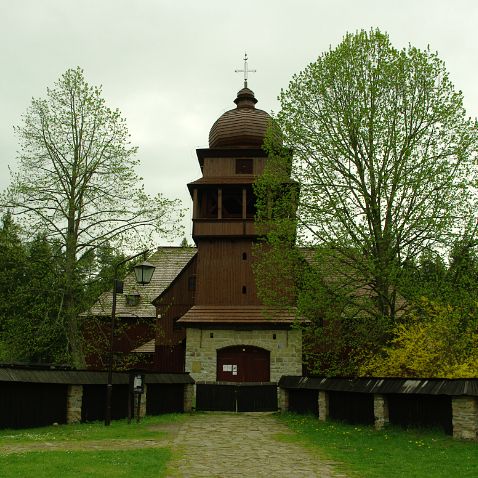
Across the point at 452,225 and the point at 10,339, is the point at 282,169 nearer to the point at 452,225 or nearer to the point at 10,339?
the point at 452,225

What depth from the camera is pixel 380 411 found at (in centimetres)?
1542

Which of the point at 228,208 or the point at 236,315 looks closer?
the point at 236,315

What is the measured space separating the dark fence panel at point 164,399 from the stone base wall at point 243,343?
381 cm

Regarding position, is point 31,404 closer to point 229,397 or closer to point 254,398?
point 229,397

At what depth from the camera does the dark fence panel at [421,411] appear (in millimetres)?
13656

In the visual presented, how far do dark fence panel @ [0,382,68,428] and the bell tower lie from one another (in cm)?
1076

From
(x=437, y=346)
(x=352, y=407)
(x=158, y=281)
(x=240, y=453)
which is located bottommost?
(x=240, y=453)

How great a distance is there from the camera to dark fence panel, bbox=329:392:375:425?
16.4 metres

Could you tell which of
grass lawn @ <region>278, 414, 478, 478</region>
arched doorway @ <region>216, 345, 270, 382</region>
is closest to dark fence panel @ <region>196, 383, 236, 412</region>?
arched doorway @ <region>216, 345, 270, 382</region>

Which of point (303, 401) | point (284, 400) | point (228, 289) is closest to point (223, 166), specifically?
point (228, 289)

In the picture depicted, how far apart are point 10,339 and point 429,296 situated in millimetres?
14726

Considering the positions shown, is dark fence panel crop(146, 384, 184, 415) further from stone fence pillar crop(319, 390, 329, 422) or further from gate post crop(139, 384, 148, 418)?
stone fence pillar crop(319, 390, 329, 422)

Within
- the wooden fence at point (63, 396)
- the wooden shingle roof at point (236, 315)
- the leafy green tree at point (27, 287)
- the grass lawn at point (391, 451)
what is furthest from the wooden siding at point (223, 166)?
the grass lawn at point (391, 451)

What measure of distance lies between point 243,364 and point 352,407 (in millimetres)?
9572
